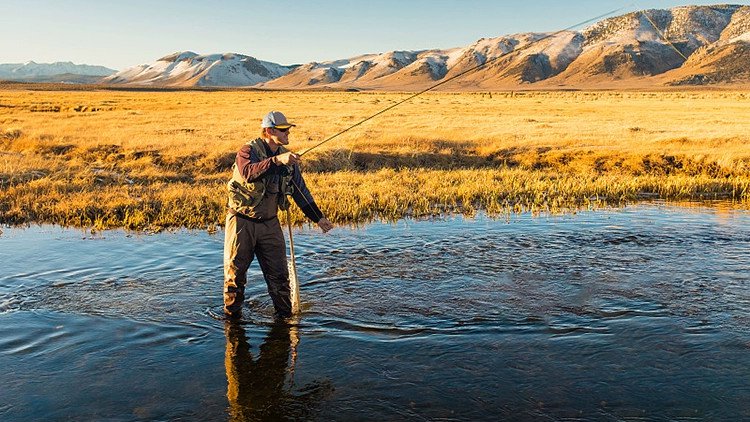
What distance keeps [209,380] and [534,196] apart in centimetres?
1178

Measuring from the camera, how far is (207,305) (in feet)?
26.4

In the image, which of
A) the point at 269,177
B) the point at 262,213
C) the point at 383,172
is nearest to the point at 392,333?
the point at 262,213

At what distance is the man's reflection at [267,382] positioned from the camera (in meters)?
5.38

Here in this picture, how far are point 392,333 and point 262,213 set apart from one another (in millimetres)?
1886

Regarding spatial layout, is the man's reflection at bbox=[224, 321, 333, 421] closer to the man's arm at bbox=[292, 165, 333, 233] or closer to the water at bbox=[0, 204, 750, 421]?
the water at bbox=[0, 204, 750, 421]

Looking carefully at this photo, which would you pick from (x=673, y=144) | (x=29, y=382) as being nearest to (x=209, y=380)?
(x=29, y=382)

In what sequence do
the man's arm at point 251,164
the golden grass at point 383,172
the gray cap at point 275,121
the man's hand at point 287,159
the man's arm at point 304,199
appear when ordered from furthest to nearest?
the golden grass at point 383,172 → the man's arm at point 304,199 → the gray cap at point 275,121 → the man's arm at point 251,164 → the man's hand at point 287,159

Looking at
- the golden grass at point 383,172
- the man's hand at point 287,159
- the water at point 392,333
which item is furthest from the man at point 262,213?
the golden grass at point 383,172

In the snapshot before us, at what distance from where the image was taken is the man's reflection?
538cm

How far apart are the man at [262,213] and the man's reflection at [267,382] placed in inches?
18.5

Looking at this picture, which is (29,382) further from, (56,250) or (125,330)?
(56,250)

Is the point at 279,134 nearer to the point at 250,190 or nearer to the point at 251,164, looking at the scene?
the point at 251,164

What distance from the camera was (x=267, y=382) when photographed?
596cm

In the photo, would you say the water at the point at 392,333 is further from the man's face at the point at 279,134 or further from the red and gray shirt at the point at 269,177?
the man's face at the point at 279,134
